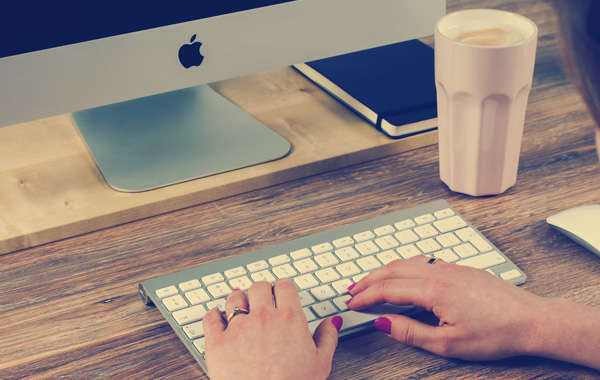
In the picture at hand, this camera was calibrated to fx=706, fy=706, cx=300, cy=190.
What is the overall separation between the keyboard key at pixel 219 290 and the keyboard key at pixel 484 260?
9.0 inches

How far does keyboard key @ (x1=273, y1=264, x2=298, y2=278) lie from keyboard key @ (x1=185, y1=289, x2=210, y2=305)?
71 millimetres

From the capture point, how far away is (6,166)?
2.96 feet

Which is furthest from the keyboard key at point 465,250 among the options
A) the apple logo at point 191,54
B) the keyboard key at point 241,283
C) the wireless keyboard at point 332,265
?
the apple logo at point 191,54

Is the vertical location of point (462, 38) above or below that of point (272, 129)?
above

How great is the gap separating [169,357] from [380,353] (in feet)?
0.61

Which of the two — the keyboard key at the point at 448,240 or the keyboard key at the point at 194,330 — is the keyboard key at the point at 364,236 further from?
the keyboard key at the point at 194,330

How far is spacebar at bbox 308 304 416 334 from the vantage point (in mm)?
630

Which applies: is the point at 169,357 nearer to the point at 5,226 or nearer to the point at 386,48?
the point at 5,226

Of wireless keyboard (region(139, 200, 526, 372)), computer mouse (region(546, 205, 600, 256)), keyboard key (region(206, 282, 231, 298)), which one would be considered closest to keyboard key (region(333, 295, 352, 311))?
wireless keyboard (region(139, 200, 526, 372))

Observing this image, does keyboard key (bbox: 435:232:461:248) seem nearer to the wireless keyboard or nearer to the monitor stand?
the wireless keyboard

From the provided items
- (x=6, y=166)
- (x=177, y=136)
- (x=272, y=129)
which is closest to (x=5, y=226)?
(x=6, y=166)

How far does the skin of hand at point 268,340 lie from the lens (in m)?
0.58

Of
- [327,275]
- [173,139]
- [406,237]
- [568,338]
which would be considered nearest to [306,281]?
[327,275]

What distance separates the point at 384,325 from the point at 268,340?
0.35 feet
